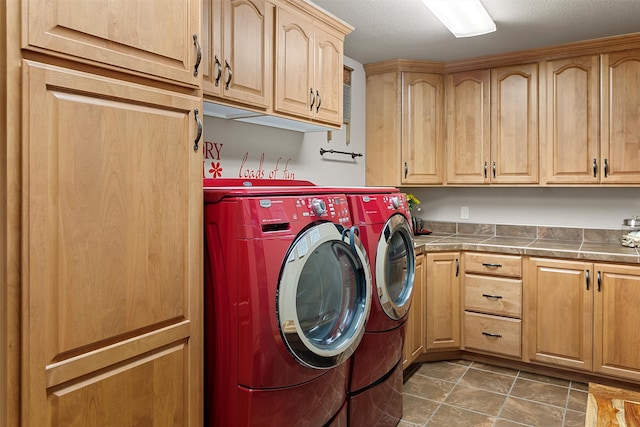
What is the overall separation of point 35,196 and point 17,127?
16 centimetres

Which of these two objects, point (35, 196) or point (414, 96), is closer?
point (35, 196)

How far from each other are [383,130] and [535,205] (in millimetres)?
1343

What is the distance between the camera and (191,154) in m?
1.49

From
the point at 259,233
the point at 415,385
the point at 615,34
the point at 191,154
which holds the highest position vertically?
the point at 615,34

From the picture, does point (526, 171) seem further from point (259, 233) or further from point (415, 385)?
point (259, 233)

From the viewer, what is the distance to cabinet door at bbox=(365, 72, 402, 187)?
12.1 feet

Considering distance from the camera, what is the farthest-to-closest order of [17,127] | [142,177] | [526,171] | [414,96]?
1. [414,96]
2. [526,171]
3. [142,177]
4. [17,127]

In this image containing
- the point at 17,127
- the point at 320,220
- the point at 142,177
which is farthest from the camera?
the point at 320,220

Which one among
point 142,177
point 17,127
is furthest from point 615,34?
point 17,127

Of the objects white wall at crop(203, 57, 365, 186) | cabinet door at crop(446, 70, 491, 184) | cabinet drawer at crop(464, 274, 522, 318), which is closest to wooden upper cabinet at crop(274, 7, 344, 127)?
Answer: white wall at crop(203, 57, 365, 186)

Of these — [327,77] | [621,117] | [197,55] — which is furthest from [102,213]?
[621,117]

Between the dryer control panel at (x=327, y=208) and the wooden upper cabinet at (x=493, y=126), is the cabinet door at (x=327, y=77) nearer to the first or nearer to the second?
the dryer control panel at (x=327, y=208)

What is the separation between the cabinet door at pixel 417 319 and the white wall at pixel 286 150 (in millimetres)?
908

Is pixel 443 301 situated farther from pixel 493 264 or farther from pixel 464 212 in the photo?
pixel 464 212
